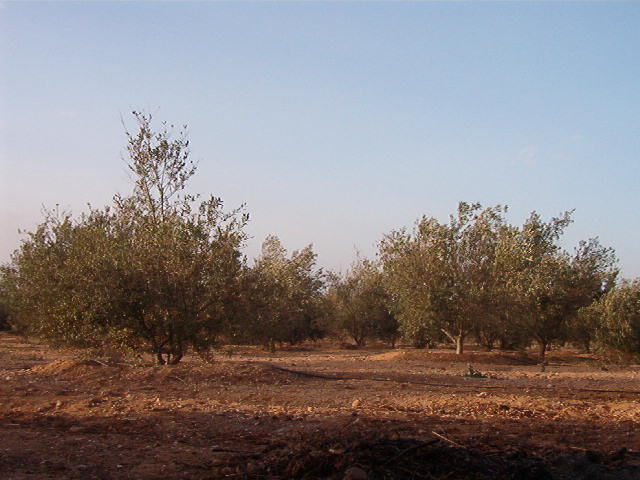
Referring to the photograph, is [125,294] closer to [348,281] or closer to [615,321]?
[615,321]

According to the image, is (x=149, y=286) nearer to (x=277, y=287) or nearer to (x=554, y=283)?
(x=277, y=287)

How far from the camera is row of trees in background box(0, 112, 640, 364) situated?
16.9 metres

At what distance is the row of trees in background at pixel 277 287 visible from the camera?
16906mm

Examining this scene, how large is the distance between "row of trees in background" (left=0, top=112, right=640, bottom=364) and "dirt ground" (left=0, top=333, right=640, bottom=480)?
157 centimetres

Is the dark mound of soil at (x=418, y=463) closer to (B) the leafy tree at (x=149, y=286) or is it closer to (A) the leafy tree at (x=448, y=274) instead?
(B) the leafy tree at (x=149, y=286)

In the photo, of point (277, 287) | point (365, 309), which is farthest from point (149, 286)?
point (365, 309)

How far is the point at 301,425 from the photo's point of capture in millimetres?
9977

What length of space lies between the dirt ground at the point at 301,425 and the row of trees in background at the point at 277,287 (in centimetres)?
157

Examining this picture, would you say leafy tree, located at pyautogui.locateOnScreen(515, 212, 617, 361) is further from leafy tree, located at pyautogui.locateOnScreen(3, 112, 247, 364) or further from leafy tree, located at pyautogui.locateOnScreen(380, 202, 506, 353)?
leafy tree, located at pyautogui.locateOnScreen(3, 112, 247, 364)

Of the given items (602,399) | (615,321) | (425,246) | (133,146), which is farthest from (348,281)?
(602,399)

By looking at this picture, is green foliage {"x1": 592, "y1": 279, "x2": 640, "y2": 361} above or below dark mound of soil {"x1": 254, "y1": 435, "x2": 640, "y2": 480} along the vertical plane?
above

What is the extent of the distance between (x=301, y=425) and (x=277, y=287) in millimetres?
10047

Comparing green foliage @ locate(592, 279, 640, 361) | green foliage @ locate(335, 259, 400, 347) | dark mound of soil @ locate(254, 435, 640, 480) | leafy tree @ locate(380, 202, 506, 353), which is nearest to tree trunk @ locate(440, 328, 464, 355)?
leafy tree @ locate(380, 202, 506, 353)

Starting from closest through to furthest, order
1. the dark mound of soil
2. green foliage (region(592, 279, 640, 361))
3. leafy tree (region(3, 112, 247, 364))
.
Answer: the dark mound of soil, leafy tree (region(3, 112, 247, 364)), green foliage (region(592, 279, 640, 361))
